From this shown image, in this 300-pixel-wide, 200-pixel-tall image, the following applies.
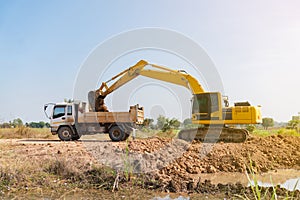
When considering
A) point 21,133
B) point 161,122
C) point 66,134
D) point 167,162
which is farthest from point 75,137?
point 167,162

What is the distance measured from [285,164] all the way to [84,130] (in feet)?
31.3

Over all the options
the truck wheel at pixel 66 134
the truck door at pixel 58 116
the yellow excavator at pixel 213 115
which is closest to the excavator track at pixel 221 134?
the yellow excavator at pixel 213 115

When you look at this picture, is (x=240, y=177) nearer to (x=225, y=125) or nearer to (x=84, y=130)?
(x=225, y=125)

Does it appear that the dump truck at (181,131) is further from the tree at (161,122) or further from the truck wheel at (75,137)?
the tree at (161,122)

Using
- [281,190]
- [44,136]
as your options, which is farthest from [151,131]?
[281,190]

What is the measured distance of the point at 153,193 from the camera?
6.69m

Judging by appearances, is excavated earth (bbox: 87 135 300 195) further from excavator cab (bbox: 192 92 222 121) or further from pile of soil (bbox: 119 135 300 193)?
excavator cab (bbox: 192 92 222 121)

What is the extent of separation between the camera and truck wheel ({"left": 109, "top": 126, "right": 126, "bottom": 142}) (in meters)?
15.6

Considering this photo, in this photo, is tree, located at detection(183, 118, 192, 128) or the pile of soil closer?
the pile of soil

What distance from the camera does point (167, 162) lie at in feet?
29.0

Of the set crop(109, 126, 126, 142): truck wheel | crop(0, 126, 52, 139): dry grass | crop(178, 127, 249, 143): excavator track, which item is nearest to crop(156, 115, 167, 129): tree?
crop(109, 126, 126, 142): truck wheel

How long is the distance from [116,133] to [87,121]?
1.61 m

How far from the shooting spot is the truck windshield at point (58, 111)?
52.9ft

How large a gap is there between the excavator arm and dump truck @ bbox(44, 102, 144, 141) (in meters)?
0.68
